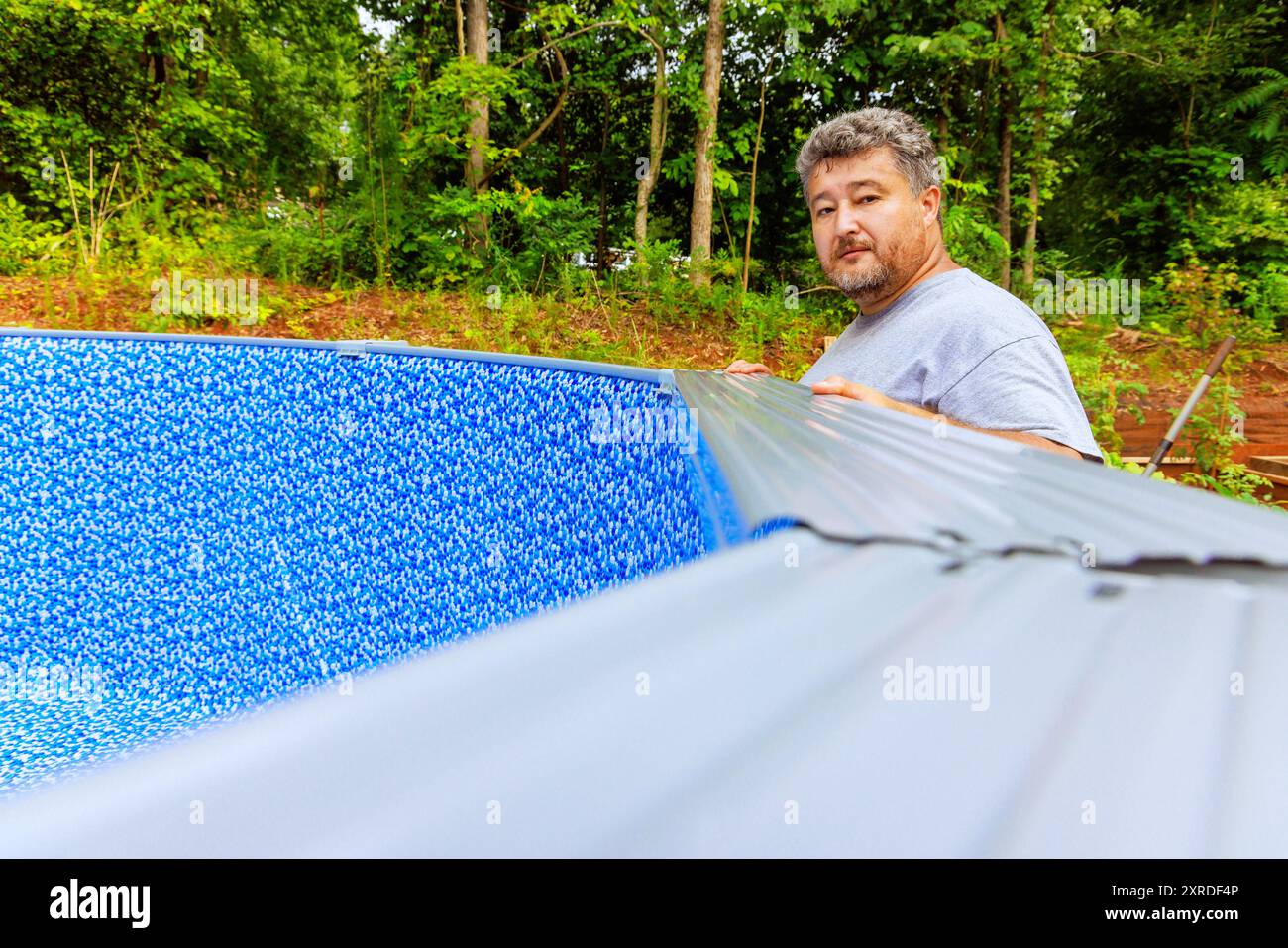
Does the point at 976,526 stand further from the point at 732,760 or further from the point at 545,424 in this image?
the point at 545,424

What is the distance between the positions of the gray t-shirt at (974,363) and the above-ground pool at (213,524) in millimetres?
1123

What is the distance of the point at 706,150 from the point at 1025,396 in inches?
206

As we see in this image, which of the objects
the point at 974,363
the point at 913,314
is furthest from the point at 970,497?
the point at 913,314

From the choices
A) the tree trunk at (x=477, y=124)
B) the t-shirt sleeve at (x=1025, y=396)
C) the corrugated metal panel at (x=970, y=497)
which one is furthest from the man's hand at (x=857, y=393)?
the tree trunk at (x=477, y=124)

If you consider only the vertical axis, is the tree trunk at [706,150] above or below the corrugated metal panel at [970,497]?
above

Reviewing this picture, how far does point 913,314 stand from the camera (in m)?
1.66

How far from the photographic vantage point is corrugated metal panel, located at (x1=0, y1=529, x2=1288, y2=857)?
0.34 m

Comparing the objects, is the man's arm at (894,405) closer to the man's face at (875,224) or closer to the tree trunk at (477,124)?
the man's face at (875,224)

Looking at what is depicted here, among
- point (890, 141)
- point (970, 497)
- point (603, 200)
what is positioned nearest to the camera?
point (970, 497)

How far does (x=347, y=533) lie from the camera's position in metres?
2.33

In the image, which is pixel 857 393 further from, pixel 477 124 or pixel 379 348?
pixel 477 124

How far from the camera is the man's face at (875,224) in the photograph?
1.79m

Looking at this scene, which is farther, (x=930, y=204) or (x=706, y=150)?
(x=706, y=150)

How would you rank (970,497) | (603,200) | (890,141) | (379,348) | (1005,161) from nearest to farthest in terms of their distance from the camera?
(970,497) < (890,141) < (379,348) < (1005,161) < (603,200)
